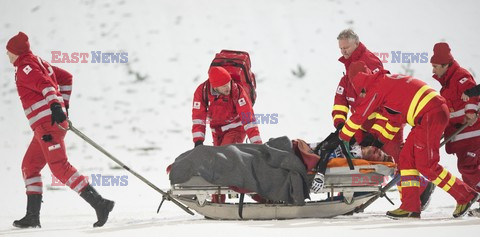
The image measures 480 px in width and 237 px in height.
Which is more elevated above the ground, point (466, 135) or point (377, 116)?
point (377, 116)

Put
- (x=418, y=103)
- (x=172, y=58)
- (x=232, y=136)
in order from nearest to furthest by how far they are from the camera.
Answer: (x=418, y=103)
(x=232, y=136)
(x=172, y=58)

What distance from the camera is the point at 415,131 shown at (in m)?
6.21

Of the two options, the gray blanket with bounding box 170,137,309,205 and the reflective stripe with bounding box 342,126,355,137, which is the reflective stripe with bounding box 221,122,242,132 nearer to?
the gray blanket with bounding box 170,137,309,205

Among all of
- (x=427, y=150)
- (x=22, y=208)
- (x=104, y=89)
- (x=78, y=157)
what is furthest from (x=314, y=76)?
(x=427, y=150)

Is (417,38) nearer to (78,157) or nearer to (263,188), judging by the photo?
(78,157)

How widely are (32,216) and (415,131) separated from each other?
3.40 meters

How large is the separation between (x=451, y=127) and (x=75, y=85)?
9.03 metres

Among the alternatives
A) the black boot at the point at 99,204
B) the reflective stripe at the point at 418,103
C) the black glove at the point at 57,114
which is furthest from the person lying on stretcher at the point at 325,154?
the black glove at the point at 57,114

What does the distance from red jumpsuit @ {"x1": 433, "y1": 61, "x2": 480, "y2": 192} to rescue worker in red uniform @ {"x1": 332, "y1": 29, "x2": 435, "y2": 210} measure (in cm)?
39

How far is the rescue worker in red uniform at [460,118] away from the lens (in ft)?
22.5

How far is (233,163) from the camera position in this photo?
241 inches

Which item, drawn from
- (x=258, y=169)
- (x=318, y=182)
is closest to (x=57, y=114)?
(x=258, y=169)

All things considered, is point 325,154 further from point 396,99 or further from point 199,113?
point 199,113

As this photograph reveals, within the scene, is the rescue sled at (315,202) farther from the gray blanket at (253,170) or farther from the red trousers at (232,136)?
the red trousers at (232,136)
